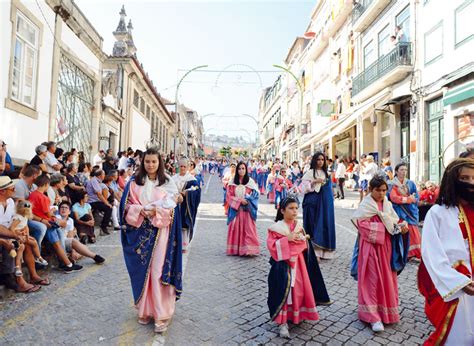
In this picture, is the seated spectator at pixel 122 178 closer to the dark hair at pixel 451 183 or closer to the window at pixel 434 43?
the dark hair at pixel 451 183

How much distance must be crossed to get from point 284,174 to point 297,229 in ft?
35.1

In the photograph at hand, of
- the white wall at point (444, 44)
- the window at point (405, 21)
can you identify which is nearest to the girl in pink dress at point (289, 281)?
the white wall at point (444, 44)

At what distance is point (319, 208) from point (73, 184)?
531 cm

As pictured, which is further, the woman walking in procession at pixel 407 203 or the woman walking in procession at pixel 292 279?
the woman walking in procession at pixel 407 203

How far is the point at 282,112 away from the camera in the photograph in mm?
50062

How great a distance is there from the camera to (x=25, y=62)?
1009 cm

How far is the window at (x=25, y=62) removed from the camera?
9578 mm

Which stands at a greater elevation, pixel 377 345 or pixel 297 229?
pixel 297 229

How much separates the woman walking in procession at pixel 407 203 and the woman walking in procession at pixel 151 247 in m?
4.11

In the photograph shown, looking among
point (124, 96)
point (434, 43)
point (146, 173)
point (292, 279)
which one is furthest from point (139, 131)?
point (292, 279)

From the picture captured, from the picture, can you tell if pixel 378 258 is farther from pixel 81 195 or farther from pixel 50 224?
pixel 81 195

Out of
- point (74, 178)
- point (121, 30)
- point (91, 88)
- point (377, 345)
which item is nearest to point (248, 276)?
point (377, 345)

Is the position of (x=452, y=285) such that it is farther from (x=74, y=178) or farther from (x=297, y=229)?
(x=74, y=178)

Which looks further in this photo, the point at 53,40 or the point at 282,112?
the point at 282,112
